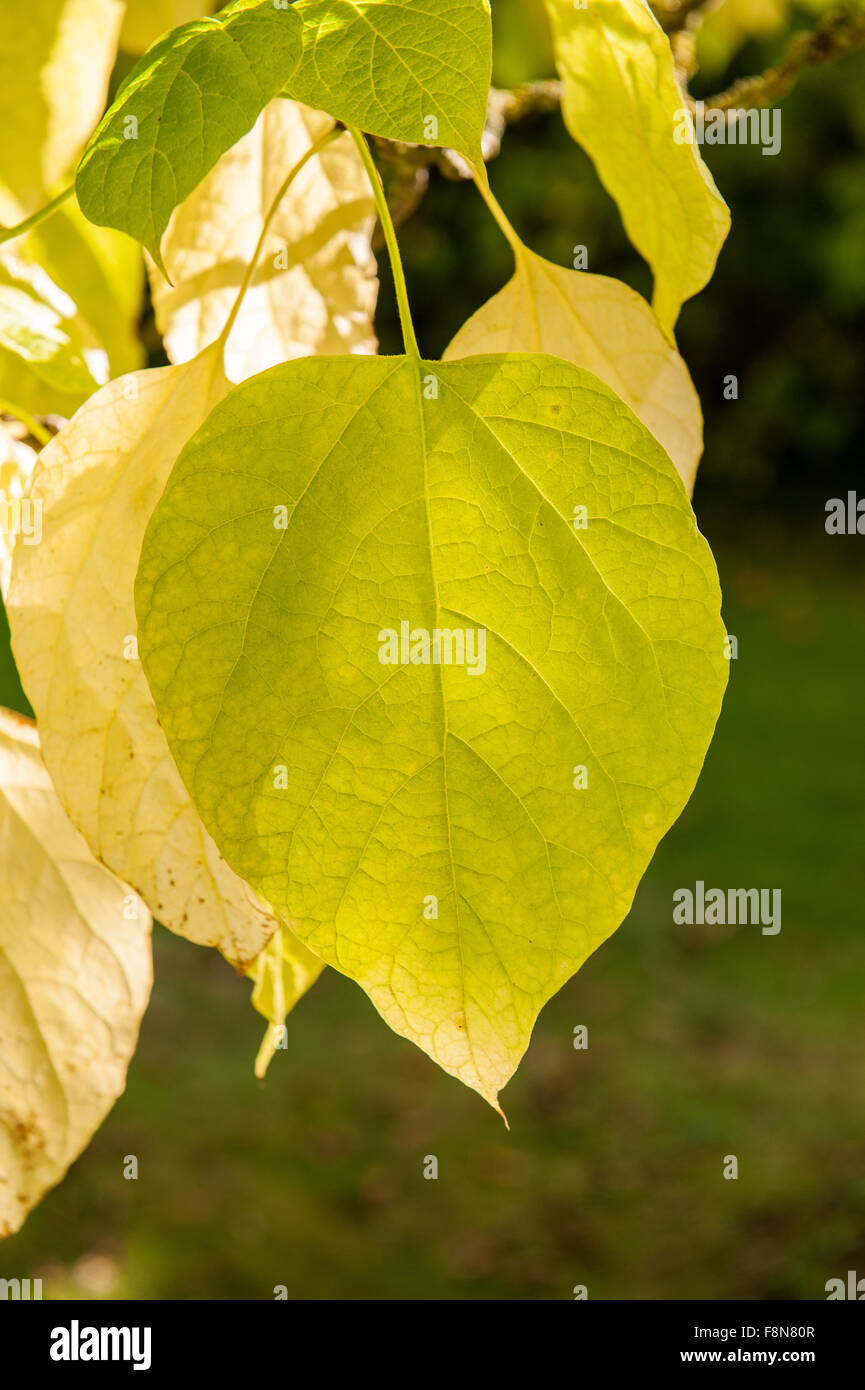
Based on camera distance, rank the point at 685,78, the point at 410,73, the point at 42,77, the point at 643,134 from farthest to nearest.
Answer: the point at 685,78 → the point at 42,77 → the point at 643,134 → the point at 410,73

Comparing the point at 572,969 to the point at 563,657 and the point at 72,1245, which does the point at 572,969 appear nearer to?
the point at 563,657

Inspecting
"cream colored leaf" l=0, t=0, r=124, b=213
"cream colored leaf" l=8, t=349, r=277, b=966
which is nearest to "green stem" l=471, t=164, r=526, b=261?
"cream colored leaf" l=8, t=349, r=277, b=966

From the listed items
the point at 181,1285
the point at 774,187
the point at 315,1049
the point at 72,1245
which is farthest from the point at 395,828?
the point at 774,187

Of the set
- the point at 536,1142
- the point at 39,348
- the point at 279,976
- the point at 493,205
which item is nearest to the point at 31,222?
the point at 39,348

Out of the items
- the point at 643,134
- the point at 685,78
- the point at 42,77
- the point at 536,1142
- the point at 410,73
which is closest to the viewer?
the point at 410,73

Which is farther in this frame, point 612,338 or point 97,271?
point 97,271

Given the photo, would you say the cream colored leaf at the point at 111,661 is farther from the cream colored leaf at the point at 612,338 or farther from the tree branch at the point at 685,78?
the tree branch at the point at 685,78

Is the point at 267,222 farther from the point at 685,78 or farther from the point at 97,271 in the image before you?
the point at 685,78
